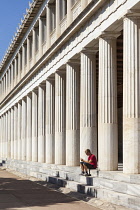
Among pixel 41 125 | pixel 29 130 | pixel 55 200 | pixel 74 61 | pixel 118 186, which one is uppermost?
pixel 74 61

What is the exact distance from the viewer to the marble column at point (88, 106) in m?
27.9

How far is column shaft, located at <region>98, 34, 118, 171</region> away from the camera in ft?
78.9

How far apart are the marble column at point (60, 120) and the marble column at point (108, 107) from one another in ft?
37.4

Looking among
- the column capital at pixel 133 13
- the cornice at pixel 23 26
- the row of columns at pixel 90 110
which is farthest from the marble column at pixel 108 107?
the cornice at pixel 23 26

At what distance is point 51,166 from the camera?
3566 cm

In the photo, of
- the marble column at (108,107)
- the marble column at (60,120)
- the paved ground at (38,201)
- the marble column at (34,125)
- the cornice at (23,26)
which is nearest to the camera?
the paved ground at (38,201)

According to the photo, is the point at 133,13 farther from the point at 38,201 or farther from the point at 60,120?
the point at 60,120

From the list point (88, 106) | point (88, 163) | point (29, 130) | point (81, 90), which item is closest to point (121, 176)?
point (88, 163)

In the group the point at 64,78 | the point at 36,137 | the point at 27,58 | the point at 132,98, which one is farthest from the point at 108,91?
the point at 27,58

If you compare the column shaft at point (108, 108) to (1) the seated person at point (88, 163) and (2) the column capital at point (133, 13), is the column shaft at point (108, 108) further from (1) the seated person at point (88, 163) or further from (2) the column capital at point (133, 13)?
(2) the column capital at point (133, 13)

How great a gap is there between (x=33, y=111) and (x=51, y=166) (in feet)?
47.1

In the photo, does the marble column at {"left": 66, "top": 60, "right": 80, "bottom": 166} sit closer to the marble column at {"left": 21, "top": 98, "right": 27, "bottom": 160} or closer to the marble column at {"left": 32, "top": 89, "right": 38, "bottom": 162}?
the marble column at {"left": 32, "top": 89, "right": 38, "bottom": 162}

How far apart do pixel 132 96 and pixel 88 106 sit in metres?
7.60

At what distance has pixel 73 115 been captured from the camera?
3200 cm
